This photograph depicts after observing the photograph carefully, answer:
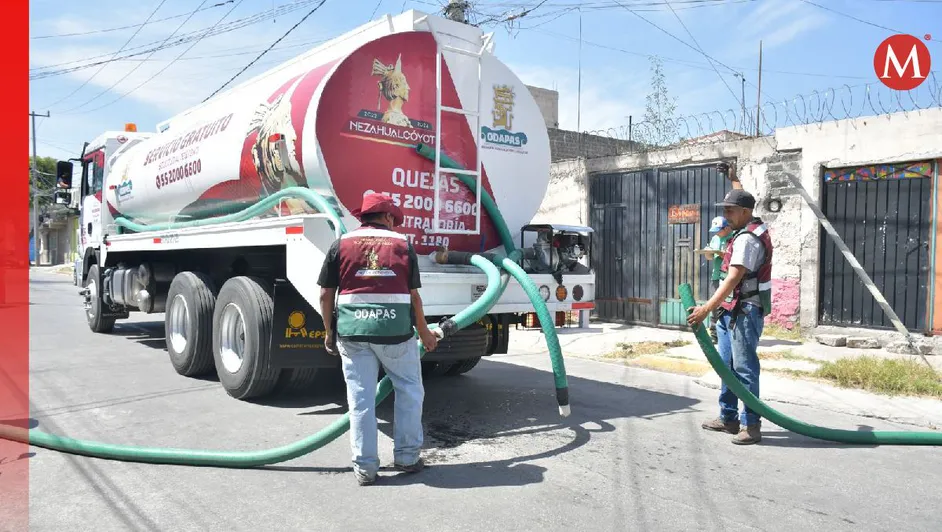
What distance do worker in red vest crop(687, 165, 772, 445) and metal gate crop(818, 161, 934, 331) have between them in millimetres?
5140

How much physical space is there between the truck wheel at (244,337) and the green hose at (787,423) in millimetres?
3292

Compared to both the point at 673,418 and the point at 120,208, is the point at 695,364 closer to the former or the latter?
the point at 673,418

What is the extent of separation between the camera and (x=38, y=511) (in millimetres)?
3469

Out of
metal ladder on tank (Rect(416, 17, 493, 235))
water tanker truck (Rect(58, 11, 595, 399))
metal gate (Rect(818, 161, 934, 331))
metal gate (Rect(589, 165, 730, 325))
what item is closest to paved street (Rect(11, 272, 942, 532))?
water tanker truck (Rect(58, 11, 595, 399))

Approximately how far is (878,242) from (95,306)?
11.4 m

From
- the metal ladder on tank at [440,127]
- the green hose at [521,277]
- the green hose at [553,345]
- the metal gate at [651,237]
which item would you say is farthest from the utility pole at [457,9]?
the green hose at [553,345]

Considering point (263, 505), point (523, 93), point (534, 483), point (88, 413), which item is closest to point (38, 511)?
point (263, 505)

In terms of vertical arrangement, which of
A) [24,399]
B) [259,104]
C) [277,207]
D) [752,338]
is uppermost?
[259,104]

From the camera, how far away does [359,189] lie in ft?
17.0

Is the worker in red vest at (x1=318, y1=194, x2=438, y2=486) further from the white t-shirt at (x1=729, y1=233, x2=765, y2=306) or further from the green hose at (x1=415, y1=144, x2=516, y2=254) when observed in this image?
the white t-shirt at (x1=729, y1=233, x2=765, y2=306)

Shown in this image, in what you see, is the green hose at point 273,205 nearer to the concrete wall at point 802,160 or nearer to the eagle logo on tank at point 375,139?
the eagle logo on tank at point 375,139

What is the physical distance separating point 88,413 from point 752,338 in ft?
17.0

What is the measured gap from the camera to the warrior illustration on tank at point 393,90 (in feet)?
17.3

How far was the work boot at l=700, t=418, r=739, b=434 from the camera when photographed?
5.00 meters
